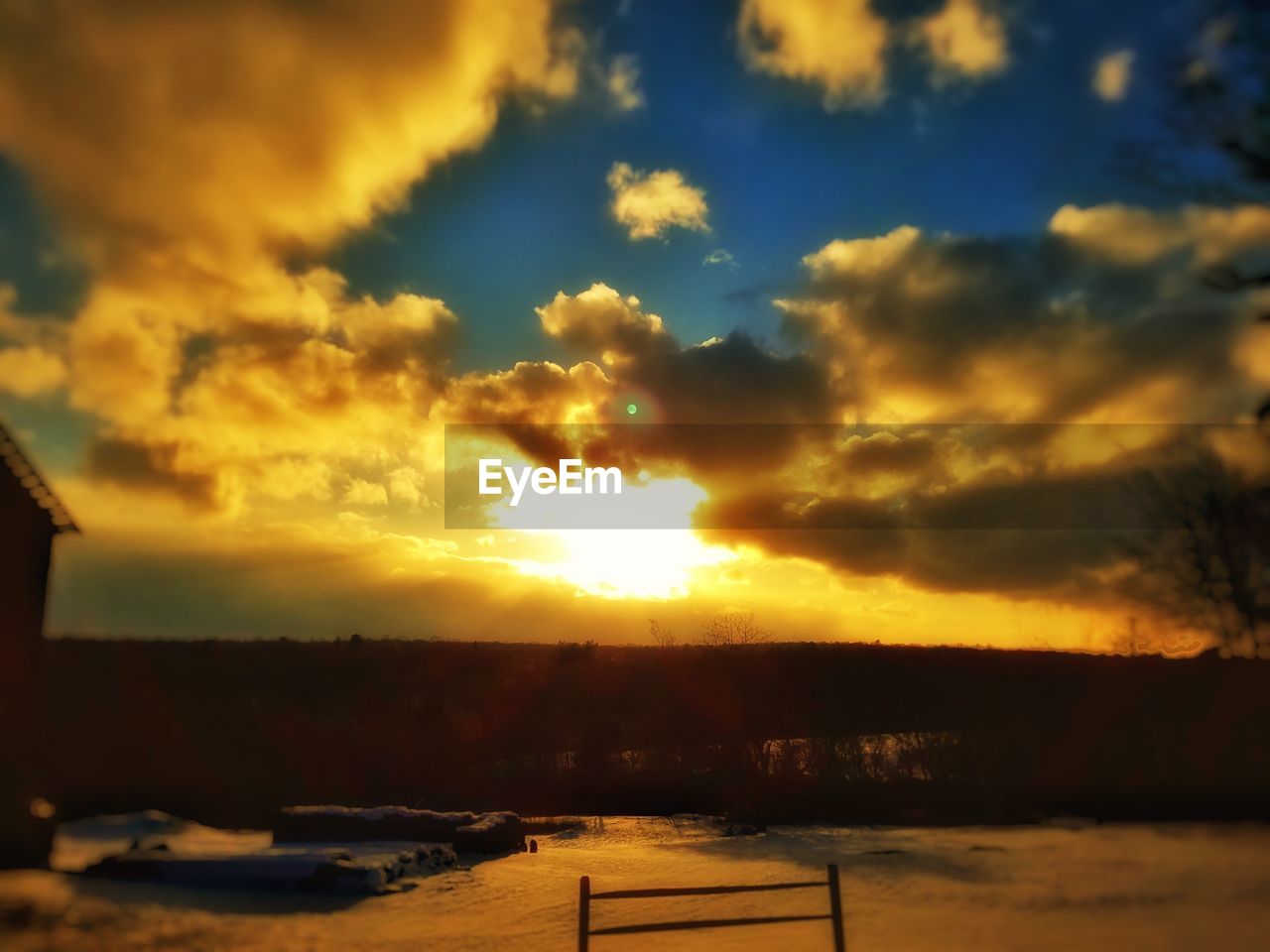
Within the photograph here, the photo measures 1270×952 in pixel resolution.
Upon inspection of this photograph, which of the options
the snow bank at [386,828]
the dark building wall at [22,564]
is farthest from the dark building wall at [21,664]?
the snow bank at [386,828]

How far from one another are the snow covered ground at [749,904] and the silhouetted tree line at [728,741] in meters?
7.02

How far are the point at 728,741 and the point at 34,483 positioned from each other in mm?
23185

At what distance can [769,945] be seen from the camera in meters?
13.9

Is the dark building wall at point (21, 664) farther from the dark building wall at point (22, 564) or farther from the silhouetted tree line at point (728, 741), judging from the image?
the silhouetted tree line at point (728, 741)

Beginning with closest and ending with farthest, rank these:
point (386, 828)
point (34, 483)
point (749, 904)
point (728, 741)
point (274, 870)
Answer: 1. point (749, 904)
2. point (274, 870)
3. point (34, 483)
4. point (386, 828)
5. point (728, 741)

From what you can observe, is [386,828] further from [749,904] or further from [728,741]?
[728,741]

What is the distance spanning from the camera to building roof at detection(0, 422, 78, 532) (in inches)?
742

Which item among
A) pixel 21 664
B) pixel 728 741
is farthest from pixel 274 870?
pixel 728 741

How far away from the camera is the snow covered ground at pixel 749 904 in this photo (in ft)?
47.5

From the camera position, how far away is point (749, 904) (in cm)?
1631

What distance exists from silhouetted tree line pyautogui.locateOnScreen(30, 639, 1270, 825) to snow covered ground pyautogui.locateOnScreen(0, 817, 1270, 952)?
277 inches

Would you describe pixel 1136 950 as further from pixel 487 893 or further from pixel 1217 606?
pixel 1217 606

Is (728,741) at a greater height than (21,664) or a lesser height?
lesser

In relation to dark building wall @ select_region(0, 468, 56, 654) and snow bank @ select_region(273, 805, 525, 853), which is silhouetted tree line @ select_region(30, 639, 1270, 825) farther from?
dark building wall @ select_region(0, 468, 56, 654)
